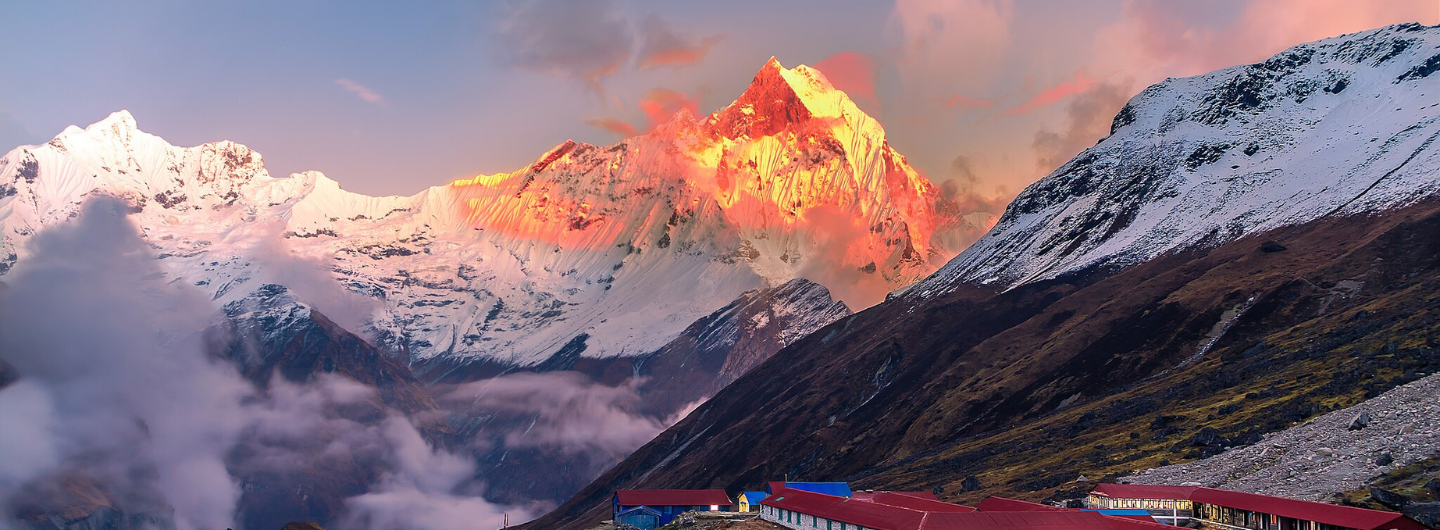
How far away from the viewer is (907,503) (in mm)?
150500

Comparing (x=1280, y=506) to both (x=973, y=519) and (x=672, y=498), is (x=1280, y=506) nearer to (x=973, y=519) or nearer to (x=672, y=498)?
(x=973, y=519)

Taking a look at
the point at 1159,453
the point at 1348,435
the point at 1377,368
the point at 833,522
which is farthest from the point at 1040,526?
the point at 1377,368

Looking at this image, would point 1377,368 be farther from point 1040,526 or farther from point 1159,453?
point 1040,526

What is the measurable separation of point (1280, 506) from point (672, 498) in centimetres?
7824

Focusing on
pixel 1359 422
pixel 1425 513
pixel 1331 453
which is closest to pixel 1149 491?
pixel 1331 453

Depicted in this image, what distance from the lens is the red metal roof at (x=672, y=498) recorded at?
17675 cm

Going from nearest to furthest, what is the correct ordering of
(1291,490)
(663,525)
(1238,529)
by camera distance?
(1238,529) → (1291,490) → (663,525)

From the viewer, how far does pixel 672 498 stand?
17775 centimetres

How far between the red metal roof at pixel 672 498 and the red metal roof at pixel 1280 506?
5195 cm

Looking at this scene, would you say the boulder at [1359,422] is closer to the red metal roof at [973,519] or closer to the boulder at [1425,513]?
the boulder at [1425,513]

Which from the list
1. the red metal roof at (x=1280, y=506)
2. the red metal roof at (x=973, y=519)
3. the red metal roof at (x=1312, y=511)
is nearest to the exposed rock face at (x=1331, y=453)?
the red metal roof at (x=1312, y=511)

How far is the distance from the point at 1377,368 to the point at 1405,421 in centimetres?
3503

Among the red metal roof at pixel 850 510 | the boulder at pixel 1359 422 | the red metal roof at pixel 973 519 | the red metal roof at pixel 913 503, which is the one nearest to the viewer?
the red metal roof at pixel 973 519

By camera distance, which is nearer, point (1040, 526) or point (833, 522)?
point (1040, 526)
